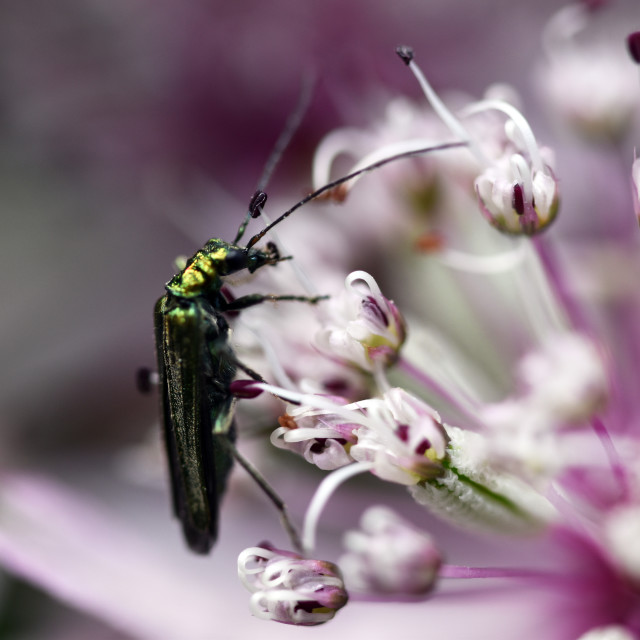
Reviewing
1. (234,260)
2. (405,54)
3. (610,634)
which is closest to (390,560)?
(610,634)

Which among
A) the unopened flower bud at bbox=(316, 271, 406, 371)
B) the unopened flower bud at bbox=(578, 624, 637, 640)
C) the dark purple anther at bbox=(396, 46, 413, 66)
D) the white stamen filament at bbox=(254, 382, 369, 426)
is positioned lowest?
the unopened flower bud at bbox=(578, 624, 637, 640)

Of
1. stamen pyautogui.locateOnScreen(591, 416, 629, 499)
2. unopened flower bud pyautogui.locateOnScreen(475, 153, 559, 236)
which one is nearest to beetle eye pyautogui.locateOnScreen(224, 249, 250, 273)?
unopened flower bud pyautogui.locateOnScreen(475, 153, 559, 236)

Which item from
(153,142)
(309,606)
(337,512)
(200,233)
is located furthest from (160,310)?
(153,142)

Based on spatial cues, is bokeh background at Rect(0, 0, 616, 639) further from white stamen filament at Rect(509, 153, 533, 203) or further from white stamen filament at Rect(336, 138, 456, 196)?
white stamen filament at Rect(509, 153, 533, 203)

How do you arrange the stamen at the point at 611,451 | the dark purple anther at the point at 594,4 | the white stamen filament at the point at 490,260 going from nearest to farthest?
the stamen at the point at 611,451, the white stamen filament at the point at 490,260, the dark purple anther at the point at 594,4

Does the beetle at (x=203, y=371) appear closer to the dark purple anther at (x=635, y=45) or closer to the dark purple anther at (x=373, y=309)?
the dark purple anther at (x=373, y=309)

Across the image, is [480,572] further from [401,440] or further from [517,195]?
[517,195]

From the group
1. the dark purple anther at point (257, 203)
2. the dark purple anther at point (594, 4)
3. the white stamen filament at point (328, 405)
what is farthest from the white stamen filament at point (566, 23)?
the white stamen filament at point (328, 405)
